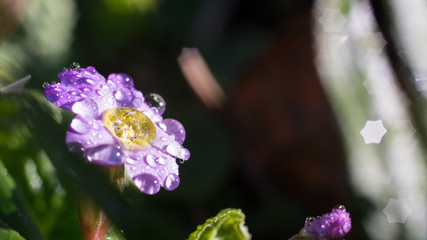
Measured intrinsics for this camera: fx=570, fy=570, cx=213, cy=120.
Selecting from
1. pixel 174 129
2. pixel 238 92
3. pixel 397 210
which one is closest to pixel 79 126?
pixel 174 129

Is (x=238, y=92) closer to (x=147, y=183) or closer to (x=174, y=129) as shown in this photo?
(x=174, y=129)

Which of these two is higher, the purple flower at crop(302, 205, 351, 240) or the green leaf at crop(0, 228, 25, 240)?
the purple flower at crop(302, 205, 351, 240)

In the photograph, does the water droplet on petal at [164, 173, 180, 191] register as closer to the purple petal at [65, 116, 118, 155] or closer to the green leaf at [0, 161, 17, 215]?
the purple petal at [65, 116, 118, 155]

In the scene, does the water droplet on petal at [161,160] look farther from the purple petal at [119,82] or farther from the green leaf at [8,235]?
the green leaf at [8,235]

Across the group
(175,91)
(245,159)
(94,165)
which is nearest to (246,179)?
(245,159)

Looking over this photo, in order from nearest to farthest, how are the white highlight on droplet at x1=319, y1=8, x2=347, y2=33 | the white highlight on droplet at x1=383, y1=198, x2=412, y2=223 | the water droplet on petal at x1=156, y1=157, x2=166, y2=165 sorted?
the water droplet on petal at x1=156, y1=157, x2=166, y2=165
the white highlight on droplet at x1=383, y1=198, x2=412, y2=223
the white highlight on droplet at x1=319, y1=8, x2=347, y2=33

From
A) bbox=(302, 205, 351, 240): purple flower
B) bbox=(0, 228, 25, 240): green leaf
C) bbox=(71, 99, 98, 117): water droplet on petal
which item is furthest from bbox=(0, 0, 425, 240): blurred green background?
bbox=(302, 205, 351, 240): purple flower

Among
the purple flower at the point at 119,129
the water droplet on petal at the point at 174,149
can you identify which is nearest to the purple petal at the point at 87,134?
the purple flower at the point at 119,129
